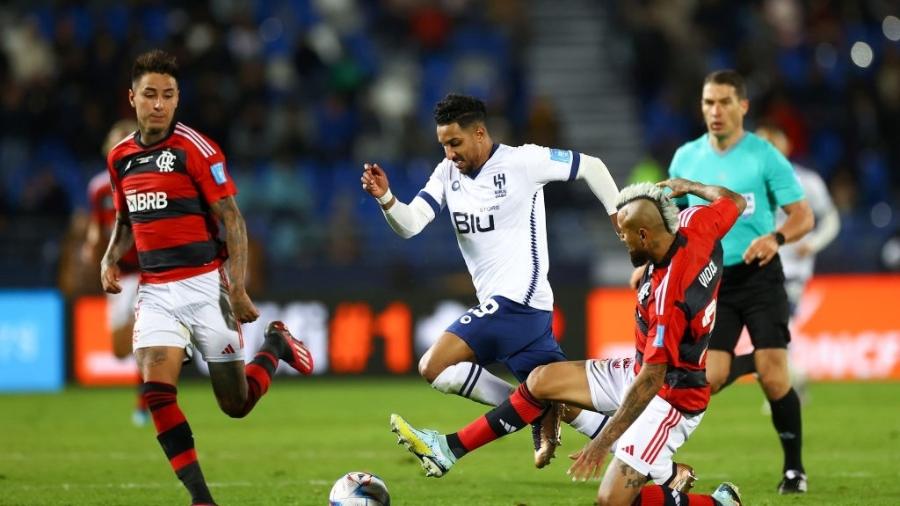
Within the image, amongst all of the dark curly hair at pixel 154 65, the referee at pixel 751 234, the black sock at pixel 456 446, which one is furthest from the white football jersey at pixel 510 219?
the dark curly hair at pixel 154 65

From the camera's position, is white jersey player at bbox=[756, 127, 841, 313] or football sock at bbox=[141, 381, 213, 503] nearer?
football sock at bbox=[141, 381, 213, 503]

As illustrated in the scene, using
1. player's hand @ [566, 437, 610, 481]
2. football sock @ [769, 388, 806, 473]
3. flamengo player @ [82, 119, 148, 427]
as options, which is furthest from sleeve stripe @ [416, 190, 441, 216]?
flamengo player @ [82, 119, 148, 427]

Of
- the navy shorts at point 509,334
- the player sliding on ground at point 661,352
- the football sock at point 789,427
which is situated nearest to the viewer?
the player sliding on ground at point 661,352

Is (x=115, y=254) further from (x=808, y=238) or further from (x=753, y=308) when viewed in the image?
(x=808, y=238)

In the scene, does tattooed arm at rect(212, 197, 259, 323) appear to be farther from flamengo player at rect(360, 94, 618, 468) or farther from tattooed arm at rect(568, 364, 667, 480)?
tattooed arm at rect(568, 364, 667, 480)

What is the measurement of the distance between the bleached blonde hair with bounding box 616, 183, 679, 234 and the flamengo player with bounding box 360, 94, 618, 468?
3.95 ft

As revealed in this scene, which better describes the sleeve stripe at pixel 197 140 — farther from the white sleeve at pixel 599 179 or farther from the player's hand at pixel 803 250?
the player's hand at pixel 803 250

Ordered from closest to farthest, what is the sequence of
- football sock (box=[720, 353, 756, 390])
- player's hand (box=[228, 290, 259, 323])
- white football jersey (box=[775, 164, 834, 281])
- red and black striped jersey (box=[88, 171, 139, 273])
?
player's hand (box=[228, 290, 259, 323]) → football sock (box=[720, 353, 756, 390]) → red and black striped jersey (box=[88, 171, 139, 273]) → white football jersey (box=[775, 164, 834, 281])

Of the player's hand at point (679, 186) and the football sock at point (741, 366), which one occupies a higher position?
the player's hand at point (679, 186)

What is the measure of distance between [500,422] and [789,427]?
6.64 ft

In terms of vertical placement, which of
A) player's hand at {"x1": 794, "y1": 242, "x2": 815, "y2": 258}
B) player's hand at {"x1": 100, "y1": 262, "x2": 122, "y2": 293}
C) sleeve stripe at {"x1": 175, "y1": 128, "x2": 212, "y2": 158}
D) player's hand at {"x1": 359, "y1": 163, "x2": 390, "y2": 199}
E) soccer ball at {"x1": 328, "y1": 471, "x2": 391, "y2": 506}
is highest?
sleeve stripe at {"x1": 175, "y1": 128, "x2": 212, "y2": 158}

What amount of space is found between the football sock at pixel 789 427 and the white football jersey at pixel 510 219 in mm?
1612

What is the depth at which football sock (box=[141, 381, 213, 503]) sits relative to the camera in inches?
289

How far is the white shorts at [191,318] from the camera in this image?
25.3 ft
